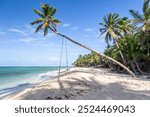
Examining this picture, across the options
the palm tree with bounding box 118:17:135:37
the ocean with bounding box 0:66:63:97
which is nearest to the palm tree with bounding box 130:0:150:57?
the palm tree with bounding box 118:17:135:37

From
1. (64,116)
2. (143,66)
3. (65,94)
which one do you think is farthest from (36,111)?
(143,66)

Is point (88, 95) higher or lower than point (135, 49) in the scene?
lower

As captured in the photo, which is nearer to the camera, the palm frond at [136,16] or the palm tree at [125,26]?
the palm frond at [136,16]

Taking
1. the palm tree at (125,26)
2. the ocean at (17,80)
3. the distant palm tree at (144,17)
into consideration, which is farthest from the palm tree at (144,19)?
the ocean at (17,80)

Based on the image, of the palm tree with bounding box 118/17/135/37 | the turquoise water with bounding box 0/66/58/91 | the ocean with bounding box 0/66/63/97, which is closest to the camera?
the ocean with bounding box 0/66/63/97

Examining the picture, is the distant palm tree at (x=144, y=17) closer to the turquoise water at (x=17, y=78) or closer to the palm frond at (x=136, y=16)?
the palm frond at (x=136, y=16)

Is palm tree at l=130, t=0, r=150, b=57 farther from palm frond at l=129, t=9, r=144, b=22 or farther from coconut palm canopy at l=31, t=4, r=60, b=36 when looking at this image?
coconut palm canopy at l=31, t=4, r=60, b=36

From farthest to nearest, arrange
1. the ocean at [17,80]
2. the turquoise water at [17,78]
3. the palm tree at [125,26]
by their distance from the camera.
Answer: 1. the palm tree at [125,26]
2. the turquoise water at [17,78]
3. the ocean at [17,80]

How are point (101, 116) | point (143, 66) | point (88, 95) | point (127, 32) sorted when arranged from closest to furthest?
point (101, 116) → point (88, 95) → point (143, 66) → point (127, 32)

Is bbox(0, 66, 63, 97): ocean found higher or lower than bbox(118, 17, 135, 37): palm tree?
lower

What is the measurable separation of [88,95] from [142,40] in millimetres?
18468

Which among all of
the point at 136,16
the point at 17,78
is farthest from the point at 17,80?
the point at 136,16

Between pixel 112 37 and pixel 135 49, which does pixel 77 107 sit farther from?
pixel 112 37

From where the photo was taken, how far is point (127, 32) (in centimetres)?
3844
